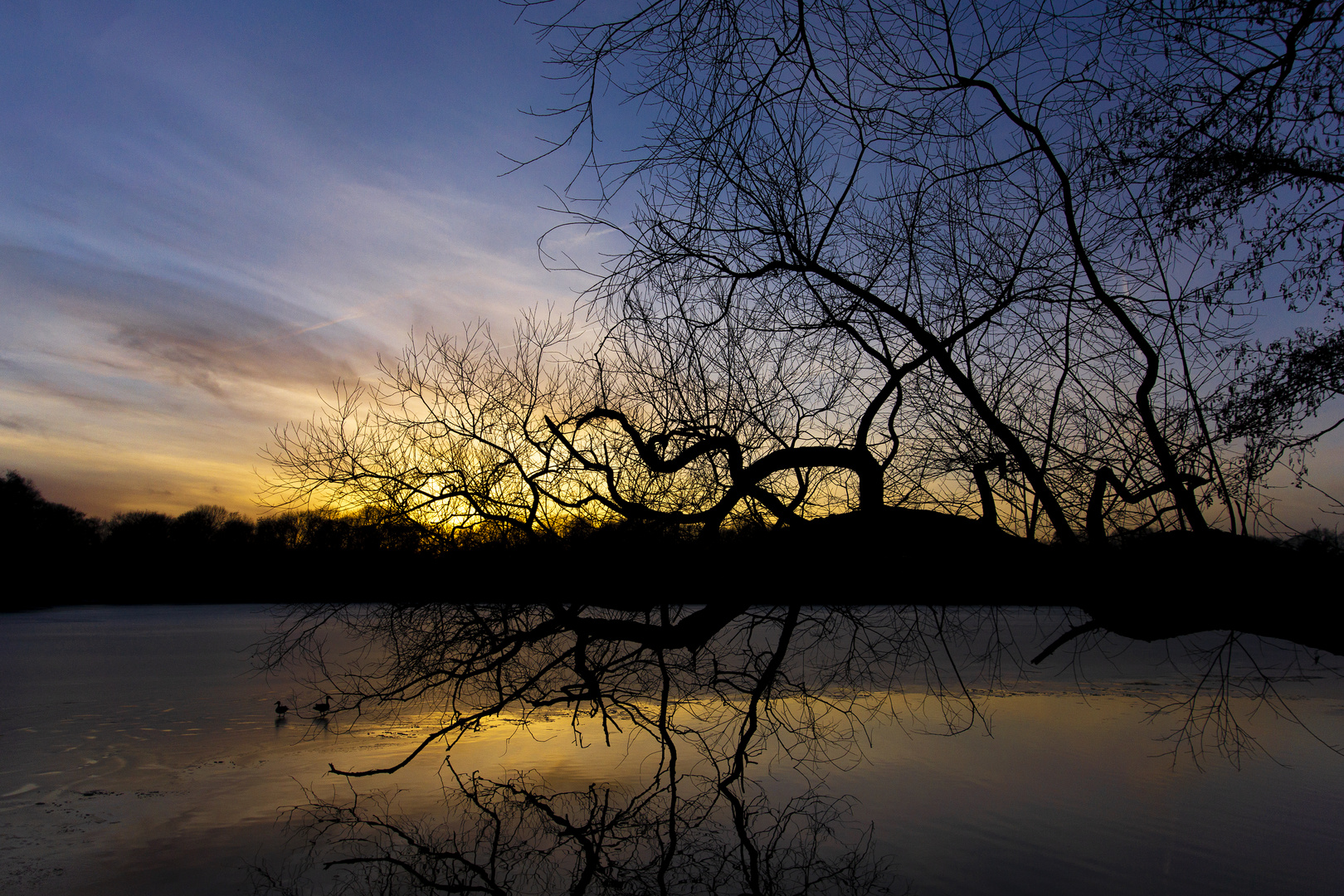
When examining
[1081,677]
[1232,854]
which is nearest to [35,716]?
[1232,854]

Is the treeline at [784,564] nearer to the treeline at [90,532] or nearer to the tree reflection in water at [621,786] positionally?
the tree reflection in water at [621,786]

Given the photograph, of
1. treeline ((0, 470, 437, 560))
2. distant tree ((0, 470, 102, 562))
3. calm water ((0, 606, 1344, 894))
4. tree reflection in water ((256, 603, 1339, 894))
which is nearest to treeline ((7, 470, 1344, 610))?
tree reflection in water ((256, 603, 1339, 894))

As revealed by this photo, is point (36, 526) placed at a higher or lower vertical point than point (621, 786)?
higher

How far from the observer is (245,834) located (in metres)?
7.01

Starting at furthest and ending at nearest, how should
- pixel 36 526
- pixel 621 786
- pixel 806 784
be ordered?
pixel 36 526, pixel 806 784, pixel 621 786

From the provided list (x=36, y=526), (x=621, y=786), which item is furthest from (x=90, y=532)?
Result: (x=621, y=786)

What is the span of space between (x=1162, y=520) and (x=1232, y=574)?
0.83 m

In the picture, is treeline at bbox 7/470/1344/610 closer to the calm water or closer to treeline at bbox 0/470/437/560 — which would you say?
the calm water

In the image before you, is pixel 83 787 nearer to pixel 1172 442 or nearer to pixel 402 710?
pixel 402 710

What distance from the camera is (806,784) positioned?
8688 millimetres

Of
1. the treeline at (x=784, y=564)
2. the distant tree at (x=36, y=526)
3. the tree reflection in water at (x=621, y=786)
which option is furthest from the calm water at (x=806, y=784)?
the distant tree at (x=36, y=526)

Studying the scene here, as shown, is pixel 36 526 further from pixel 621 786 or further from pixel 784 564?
pixel 784 564

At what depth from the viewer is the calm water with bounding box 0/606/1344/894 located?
6332mm

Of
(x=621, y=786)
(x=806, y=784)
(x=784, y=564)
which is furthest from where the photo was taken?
(x=806, y=784)
